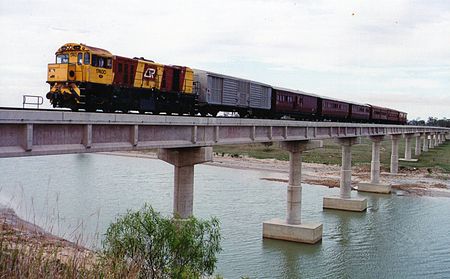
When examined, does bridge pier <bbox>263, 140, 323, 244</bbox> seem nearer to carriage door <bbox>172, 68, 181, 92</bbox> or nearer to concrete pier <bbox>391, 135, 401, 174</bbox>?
carriage door <bbox>172, 68, 181, 92</bbox>

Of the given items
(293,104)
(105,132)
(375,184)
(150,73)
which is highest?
(150,73)

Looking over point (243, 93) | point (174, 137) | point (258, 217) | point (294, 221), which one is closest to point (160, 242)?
point (174, 137)

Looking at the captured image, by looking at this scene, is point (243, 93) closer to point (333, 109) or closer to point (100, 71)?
point (100, 71)

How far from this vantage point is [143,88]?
2136 cm

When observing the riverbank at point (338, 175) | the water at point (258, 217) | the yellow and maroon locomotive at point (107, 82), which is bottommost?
the water at point (258, 217)

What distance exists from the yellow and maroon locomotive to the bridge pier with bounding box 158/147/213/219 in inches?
103

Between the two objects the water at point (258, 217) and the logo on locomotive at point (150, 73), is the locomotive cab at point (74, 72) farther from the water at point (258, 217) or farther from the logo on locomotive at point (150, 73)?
the water at point (258, 217)

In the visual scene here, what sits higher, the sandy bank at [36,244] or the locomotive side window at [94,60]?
the locomotive side window at [94,60]

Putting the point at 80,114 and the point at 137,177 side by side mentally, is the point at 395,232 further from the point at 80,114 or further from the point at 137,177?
the point at 137,177

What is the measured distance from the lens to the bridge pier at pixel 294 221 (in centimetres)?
3284

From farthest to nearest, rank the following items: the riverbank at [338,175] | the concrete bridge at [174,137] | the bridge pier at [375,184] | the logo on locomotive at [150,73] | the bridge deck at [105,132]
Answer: the riverbank at [338,175], the bridge pier at [375,184], the logo on locomotive at [150,73], the concrete bridge at [174,137], the bridge deck at [105,132]

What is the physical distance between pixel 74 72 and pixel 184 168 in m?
5.72

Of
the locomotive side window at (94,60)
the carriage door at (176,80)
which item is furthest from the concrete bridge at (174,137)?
the locomotive side window at (94,60)

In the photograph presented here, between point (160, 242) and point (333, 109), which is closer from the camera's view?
point (160, 242)
